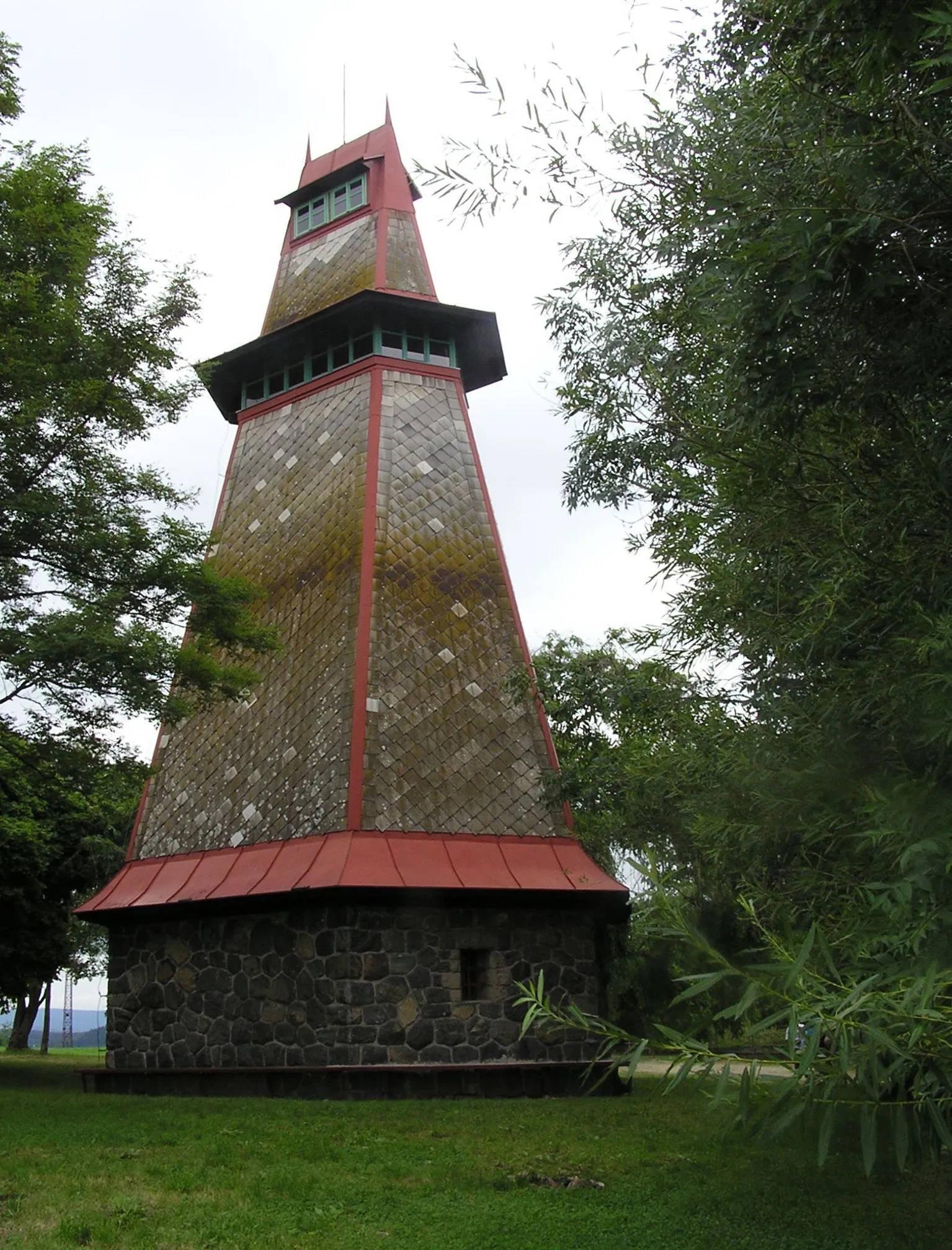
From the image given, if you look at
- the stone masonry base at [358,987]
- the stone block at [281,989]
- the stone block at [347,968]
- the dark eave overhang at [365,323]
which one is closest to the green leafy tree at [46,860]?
the stone masonry base at [358,987]

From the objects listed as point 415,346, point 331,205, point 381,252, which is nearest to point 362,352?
point 415,346

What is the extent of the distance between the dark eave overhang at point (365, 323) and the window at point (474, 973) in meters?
8.14

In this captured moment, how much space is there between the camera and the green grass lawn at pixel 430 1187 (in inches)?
229

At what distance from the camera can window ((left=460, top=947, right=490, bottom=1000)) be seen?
11.6 meters

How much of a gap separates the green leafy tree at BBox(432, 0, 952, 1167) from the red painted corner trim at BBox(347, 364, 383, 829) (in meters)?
6.19

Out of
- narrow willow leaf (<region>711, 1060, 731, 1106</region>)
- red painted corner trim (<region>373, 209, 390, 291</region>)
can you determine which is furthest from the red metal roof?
narrow willow leaf (<region>711, 1060, 731, 1106</region>)

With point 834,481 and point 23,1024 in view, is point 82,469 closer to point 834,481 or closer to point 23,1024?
point 834,481

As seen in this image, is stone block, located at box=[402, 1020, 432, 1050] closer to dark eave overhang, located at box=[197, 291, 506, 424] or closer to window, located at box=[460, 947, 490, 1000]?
window, located at box=[460, 947, 490, 1000]

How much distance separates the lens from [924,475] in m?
4.60

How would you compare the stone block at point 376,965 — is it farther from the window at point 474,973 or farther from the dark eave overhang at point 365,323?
the dark eave overhang at point 365,323

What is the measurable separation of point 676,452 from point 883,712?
144 inches

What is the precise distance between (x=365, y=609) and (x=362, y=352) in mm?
4507

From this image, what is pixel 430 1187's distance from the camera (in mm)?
6910

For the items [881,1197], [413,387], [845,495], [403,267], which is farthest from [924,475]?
[403,267]
